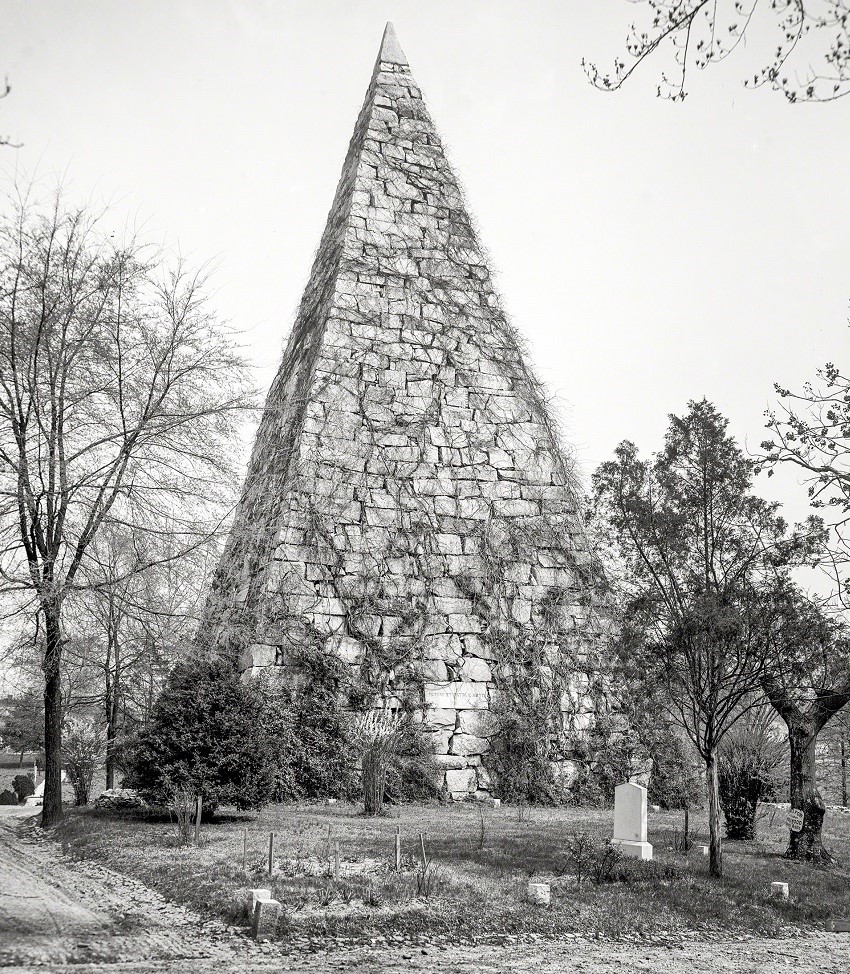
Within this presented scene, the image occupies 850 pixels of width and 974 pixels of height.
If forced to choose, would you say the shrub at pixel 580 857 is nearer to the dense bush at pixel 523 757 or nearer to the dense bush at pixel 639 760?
the dense bush at pixel 523 757

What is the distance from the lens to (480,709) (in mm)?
14203

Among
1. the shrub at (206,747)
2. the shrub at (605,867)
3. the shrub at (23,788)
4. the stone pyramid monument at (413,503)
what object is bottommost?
the shrub at (23,788)

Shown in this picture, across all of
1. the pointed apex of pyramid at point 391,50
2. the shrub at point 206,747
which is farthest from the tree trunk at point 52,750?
the pointed apex of pyramid at point 391,50

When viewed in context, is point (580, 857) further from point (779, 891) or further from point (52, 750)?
point (52, 750)

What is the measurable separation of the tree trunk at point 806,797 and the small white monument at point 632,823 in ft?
8.29

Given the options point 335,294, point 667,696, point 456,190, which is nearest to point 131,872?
point 667,696

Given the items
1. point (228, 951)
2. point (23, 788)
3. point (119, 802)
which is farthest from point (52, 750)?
point (23, 788)

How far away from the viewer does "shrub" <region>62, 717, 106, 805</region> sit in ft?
44.7

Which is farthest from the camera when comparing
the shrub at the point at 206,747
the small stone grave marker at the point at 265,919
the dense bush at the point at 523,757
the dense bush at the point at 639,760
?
the dense bush at the point at 639,760

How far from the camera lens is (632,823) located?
32.3 ft

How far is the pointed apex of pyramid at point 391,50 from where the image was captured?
777 inches

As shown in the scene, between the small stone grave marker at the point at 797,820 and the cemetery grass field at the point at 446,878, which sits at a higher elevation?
the small stone grave marker at the point at 797,820

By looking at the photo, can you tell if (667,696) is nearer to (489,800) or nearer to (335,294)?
(489,800)

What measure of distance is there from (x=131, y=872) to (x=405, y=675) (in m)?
6.58
